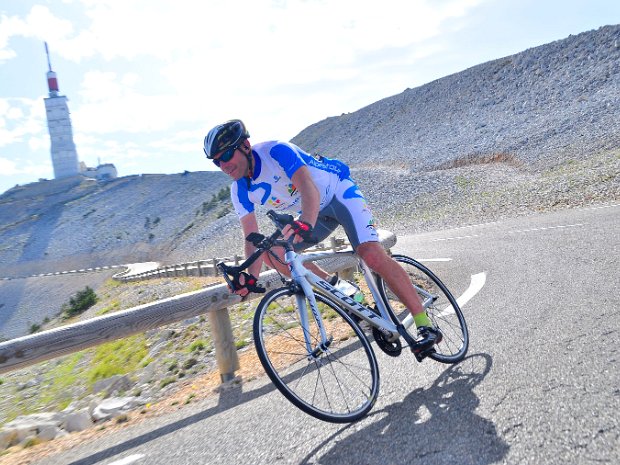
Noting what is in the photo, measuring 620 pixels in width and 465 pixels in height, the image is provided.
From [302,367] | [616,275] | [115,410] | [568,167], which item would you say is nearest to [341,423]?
[302,367]

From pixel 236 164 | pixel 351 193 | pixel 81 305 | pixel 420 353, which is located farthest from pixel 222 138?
pixel 81 305

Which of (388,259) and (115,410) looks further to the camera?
(115,410)

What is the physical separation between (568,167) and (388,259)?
101 feet

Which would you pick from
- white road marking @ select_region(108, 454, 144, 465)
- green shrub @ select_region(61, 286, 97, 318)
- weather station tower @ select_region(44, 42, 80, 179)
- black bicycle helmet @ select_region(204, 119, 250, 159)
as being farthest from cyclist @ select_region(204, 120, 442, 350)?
weather station tower @ select_region(44, 42, 80, 179)

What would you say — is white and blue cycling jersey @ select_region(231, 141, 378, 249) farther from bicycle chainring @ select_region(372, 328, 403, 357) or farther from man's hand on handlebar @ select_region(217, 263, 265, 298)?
bicycle chainring @ select_region(372, 328, 403, 357)

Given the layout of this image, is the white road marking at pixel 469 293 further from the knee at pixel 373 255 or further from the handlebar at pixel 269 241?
the handlebar at pixel 269 241

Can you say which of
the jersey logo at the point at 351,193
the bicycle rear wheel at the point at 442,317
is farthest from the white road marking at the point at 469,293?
the jersey logo at the point at 351,193

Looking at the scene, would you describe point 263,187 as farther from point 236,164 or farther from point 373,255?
point 373,255

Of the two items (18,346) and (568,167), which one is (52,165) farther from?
(18,346)

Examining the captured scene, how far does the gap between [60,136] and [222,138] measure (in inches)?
7727

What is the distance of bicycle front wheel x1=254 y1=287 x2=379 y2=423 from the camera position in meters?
3.63

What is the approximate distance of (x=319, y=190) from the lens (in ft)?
13.6

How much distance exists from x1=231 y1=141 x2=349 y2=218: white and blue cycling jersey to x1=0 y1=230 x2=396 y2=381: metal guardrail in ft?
1.96

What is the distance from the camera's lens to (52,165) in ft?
591
